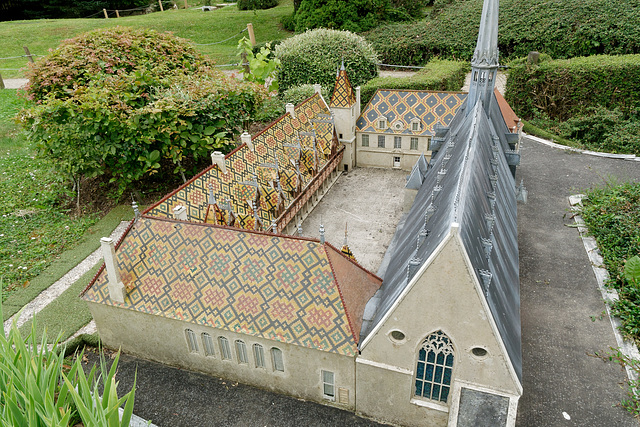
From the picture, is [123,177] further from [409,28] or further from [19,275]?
[409,28]

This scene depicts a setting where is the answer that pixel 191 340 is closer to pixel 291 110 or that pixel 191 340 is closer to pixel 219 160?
pixel 219 160

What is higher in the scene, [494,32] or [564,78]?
[494,32]

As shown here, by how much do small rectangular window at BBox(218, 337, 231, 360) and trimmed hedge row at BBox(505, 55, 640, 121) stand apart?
4087cm

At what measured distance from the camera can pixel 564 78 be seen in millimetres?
43719

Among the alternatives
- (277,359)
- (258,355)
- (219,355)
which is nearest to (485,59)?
(277,359)

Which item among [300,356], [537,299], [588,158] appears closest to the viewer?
[300,356]

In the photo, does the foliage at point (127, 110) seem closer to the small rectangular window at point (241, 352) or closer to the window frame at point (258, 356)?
the small rectangular window at point (241, 352)

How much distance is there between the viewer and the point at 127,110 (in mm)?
28453

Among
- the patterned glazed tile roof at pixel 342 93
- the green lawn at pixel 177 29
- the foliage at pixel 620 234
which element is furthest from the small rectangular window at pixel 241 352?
the green lawn at pixel 177 29

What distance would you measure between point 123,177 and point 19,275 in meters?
8.77

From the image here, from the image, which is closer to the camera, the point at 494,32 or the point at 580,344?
the point at 580,344

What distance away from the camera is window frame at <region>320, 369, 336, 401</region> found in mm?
17391

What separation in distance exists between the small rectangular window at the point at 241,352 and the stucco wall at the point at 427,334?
480 centimetres

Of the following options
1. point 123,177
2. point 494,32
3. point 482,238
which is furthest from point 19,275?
point 494,32
